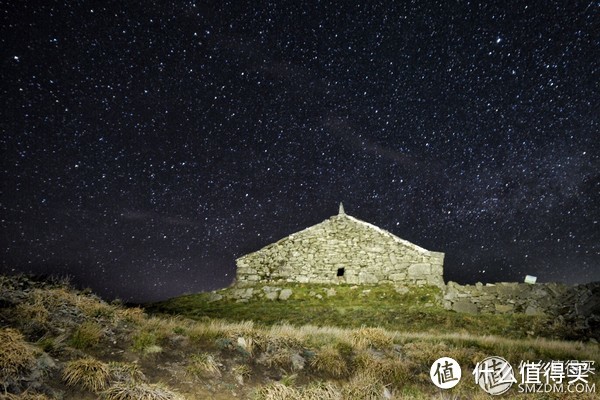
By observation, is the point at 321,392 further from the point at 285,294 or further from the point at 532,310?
the point at 532,310

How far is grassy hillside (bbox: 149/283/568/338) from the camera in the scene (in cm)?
1326

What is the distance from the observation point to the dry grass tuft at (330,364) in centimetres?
739

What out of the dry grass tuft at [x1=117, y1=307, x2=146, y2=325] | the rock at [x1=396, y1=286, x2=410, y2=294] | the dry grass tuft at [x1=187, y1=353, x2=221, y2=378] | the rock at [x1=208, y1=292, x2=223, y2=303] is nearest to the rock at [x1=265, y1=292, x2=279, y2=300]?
the rock at [x1=208, y1=292, x2=223, y2=303]

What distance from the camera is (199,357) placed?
22.2 ft

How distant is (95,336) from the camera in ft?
22.1

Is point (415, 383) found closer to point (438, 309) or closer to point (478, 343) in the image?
point (478, 343)

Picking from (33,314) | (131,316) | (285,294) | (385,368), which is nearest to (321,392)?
(385,368)

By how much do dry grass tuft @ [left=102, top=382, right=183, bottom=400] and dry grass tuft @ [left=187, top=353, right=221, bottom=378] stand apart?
890 mm

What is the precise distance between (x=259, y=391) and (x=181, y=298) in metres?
14.6

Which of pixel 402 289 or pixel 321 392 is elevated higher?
pixel 402 289

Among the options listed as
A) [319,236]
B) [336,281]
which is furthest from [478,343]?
[319,236]

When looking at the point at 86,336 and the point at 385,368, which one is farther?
the point at 385,368

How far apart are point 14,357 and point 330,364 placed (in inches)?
221

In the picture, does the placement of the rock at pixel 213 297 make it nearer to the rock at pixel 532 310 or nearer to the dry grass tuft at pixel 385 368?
the dry grass tuft at pixel 385 368
